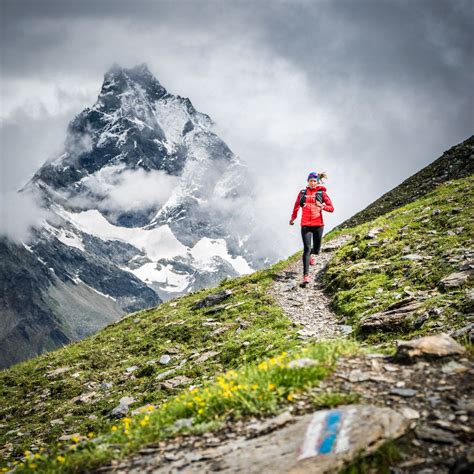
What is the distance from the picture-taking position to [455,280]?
1309cm

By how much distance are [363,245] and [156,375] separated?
13565mm

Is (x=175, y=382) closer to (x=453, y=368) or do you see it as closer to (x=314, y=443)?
(x=314, y=443)

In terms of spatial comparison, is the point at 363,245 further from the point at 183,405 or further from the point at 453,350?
the point at 183,405

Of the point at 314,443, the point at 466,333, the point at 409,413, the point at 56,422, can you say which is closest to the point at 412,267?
the point at 466,333

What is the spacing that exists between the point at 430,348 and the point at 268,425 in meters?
3.29

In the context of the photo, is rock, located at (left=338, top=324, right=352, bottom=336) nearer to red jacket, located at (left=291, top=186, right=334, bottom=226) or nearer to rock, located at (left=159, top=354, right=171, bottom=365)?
rock, located at (left=159, top=354, right=171, bottom=365)

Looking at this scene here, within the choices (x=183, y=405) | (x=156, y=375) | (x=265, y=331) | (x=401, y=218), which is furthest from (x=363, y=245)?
(x=183, y=405)

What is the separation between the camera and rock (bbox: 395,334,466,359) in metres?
7.46

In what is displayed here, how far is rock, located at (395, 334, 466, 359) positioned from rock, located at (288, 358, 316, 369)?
5.31ft

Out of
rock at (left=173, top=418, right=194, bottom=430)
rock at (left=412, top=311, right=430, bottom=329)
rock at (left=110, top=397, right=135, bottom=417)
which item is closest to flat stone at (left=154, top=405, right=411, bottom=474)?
rock at (left=173, top=418, right=194, bottom=430)

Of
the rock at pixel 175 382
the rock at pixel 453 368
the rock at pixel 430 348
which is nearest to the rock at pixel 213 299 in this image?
the rock at pixel 175 382

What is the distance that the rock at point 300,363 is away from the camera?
7398 mm

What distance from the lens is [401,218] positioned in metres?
26.5

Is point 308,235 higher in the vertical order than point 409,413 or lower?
higher
